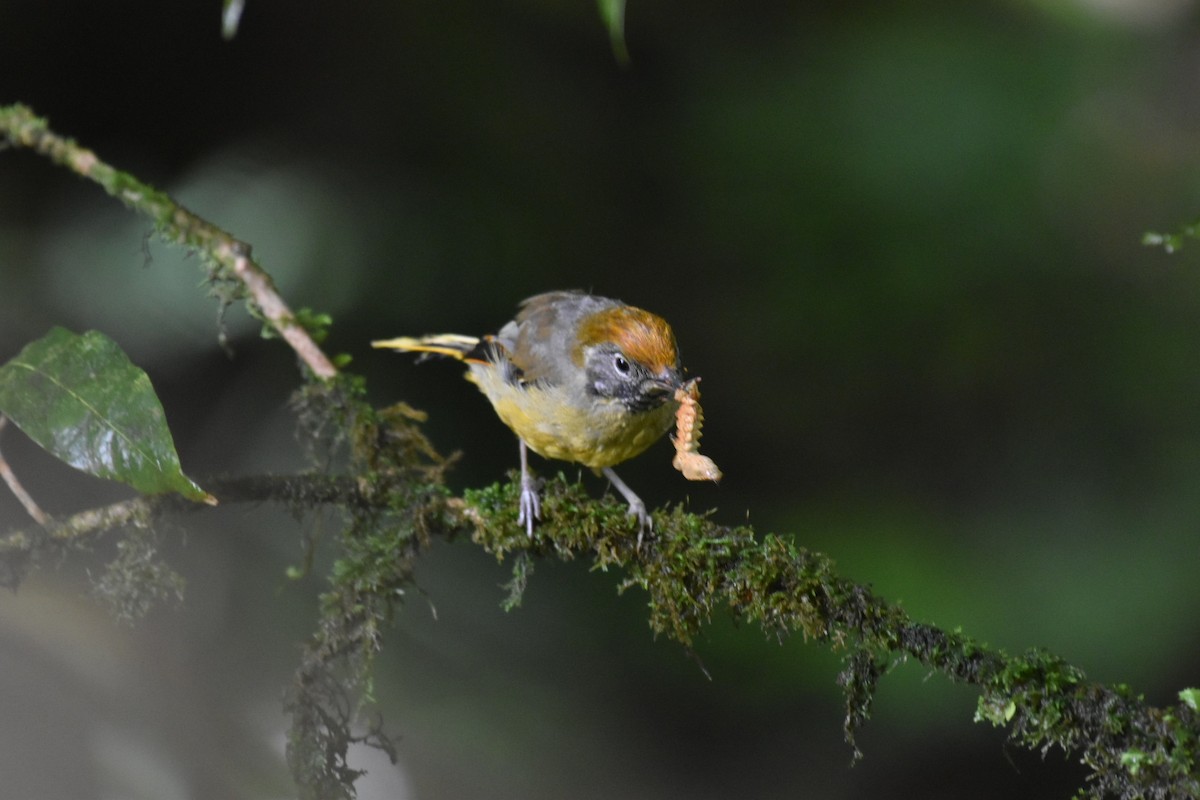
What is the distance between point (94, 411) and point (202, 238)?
758mm

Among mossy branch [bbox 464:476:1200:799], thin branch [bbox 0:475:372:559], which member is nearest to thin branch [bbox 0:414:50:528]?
thin branch [bbox 0:475:372:559]

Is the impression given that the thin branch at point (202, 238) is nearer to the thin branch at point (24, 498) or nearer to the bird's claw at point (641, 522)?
the thin branch at point (24, 498)

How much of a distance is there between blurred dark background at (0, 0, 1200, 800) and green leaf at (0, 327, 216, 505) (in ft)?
4.08

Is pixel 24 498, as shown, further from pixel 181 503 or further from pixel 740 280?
pixel 740 280

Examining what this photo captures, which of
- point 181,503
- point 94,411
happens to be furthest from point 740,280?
point 94,411

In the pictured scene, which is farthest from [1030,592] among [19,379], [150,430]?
[19,379]

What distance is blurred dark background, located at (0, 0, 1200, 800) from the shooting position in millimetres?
3615

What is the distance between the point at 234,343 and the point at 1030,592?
10.6ft

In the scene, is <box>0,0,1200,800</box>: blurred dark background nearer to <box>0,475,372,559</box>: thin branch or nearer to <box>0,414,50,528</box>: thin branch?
<box>0,475,372,559</box>: thin branch

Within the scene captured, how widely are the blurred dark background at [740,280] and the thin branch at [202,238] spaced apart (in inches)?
38.5

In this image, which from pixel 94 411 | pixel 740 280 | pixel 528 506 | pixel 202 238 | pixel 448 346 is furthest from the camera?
pixel 740 280

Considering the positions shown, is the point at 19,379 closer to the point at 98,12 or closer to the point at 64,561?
the point at 64,561

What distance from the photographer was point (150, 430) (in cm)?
191

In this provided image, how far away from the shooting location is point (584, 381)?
7.31 ft
